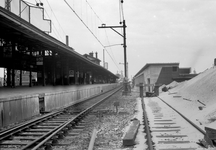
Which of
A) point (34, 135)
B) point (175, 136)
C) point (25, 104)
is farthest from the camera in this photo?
point (25, 104)

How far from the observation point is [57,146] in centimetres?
645

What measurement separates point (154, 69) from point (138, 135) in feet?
95.0

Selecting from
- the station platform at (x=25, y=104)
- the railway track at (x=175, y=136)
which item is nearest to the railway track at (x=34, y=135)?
the station platform at (x=25, y=104)

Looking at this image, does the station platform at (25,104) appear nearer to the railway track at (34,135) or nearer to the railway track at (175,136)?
the railway track at (34,135)

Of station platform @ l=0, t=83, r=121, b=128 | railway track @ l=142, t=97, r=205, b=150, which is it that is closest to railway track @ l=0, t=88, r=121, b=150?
station platform @ l=0, t=83, r=121, b=128

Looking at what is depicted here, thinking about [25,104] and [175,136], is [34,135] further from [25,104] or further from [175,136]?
[175,136]

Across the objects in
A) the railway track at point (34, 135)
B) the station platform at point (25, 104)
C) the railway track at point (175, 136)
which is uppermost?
the station platform at point (25, 104)

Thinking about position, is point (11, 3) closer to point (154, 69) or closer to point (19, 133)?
point (19, 133)

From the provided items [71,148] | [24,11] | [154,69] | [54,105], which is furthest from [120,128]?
[154,69]

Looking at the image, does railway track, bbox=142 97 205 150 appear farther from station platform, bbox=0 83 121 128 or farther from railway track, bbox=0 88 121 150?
station platform, bbox=0 83 121 128

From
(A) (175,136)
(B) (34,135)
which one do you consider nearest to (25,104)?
(B) (34,135)

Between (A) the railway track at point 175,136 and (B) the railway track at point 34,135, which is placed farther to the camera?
(B) the railway track at point 34,135

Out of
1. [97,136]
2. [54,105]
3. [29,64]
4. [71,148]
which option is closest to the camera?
[71,148]

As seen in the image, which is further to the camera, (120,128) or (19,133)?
(120,128)
